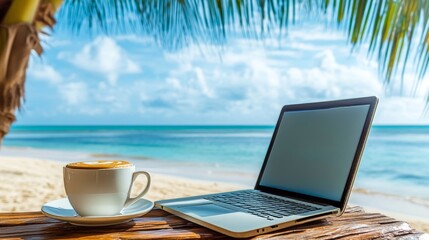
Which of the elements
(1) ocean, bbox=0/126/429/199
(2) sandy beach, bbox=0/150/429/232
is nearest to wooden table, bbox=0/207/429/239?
(1) ocean, bbox=0/126/429/199

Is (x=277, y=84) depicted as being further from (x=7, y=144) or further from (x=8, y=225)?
Answer: (x=8, y=225)

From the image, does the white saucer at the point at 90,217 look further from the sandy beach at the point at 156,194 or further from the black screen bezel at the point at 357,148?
the sandy beach at the point at 156,194

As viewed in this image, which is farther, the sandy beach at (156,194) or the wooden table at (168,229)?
the sandy beach at (156,194)

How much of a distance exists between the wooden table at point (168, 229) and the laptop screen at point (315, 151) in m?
0.06

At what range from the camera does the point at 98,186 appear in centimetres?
52

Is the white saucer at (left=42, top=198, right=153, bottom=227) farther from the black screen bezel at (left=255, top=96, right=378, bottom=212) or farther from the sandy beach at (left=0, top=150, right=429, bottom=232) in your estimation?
the sandy beach at (left=0, top=150, right=429, bottom=232)

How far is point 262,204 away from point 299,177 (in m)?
0.10

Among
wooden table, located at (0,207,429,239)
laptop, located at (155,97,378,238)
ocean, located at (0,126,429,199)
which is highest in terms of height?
laptop, located at (155,97,378,238)

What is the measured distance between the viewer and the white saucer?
0.52 meters

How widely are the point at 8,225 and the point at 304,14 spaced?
98cm

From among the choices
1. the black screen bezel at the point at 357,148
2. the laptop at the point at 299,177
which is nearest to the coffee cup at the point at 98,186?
the laptop at the point at 299,177

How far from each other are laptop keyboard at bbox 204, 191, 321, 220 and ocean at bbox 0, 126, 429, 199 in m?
1.72

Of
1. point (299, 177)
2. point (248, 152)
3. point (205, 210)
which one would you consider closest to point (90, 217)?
point (205, 210)

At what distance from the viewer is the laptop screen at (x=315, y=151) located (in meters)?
0.62
